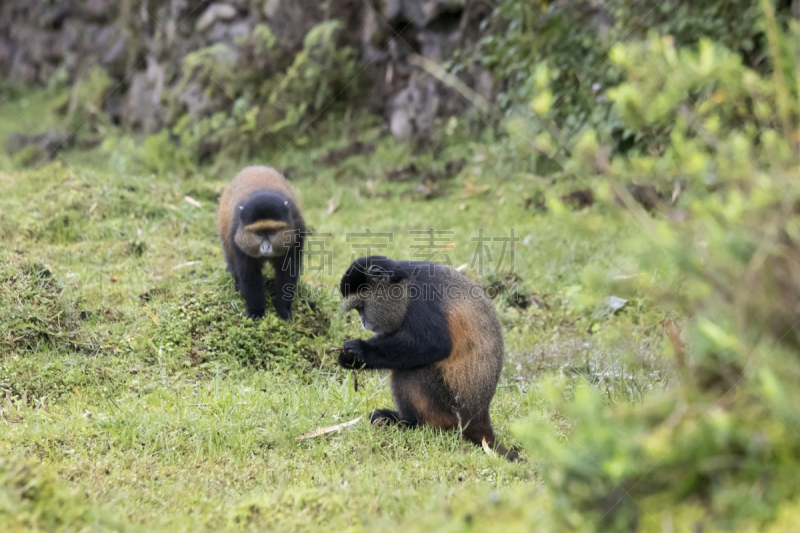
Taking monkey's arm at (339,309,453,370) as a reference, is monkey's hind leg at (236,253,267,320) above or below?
below

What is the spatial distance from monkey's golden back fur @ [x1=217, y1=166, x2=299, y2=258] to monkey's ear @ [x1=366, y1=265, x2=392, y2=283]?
2.31m

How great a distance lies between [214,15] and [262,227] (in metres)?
10.8

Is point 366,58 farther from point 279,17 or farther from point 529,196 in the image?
point 529,196

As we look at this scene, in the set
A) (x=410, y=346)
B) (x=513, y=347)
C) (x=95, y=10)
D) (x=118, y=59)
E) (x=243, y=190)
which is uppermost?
(x=95, y=10)

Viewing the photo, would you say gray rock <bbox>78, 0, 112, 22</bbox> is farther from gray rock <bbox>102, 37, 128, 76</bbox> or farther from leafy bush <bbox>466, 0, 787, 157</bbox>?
leafy bush <bbox>466, 0, 787, 157</bbox>

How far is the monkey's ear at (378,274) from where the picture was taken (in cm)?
474

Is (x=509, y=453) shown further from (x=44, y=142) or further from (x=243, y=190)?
(x=44, y=142)

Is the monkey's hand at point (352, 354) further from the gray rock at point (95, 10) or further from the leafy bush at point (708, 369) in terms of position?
the gray rock at point (95, 10)

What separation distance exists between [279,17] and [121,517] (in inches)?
518

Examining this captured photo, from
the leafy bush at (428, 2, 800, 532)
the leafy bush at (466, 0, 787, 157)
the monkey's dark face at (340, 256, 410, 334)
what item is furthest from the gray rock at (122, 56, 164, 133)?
the leafy bush at (428, 2, 800, 532)

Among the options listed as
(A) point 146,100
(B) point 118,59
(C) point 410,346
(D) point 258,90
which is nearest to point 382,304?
(C) point 410,346

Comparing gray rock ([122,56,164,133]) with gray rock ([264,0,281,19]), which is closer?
gray rock ([264,0,281,19])

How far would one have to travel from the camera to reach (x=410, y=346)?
A: 4.60 metres

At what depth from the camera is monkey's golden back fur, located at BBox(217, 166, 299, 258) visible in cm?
684
